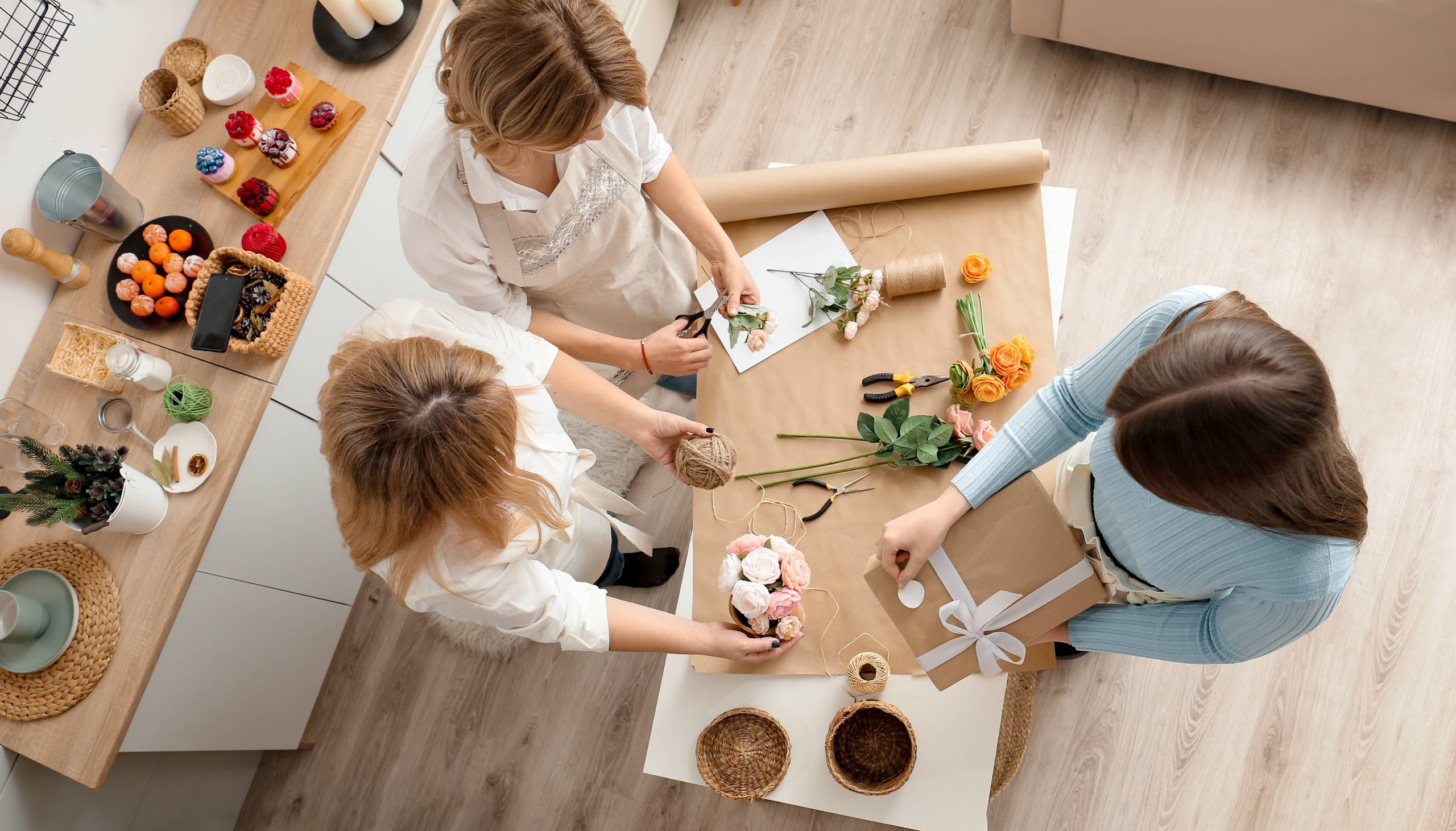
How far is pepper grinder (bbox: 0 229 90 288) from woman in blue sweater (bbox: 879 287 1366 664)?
1775mm

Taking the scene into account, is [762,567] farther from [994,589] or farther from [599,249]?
[599,249]

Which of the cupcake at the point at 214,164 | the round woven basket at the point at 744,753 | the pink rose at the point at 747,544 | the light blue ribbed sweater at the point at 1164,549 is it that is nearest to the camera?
the light blue ribbed sweater at the point at 1164,549

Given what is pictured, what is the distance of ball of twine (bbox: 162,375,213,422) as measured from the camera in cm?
155

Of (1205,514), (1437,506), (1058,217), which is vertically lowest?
(1205,514)

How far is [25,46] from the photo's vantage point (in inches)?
63.1

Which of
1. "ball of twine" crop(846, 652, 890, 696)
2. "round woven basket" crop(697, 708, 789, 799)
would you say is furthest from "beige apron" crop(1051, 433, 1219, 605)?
"round woven basket" crop(697, 708, 789, 799)

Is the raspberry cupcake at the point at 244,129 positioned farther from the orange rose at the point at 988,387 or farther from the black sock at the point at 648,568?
the orange rose at the point at 988,387

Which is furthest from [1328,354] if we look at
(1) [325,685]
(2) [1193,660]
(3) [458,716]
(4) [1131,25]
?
(1) [325,685]

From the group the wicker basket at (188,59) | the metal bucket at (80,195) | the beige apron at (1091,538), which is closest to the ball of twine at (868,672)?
the beige apron at (1091,538)

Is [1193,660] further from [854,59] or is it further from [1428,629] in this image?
[854,59]

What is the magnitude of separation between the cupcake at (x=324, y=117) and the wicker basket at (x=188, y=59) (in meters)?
0.32

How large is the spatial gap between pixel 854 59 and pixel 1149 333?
1.83m

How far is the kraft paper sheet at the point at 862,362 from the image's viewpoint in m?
1.36

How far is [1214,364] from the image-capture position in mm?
820
